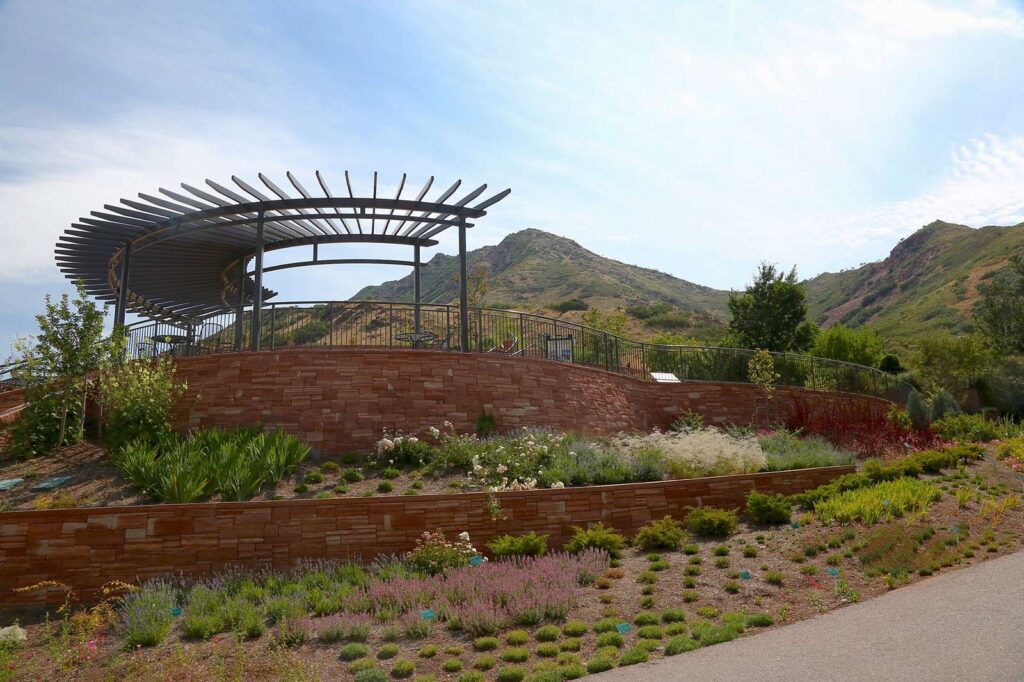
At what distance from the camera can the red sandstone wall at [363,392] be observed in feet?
39.0

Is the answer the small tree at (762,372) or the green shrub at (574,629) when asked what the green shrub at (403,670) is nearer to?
the green shrub at (574,629)

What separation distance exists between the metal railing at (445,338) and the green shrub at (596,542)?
599 cm

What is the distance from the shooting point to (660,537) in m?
8.47

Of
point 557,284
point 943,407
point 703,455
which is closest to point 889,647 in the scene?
point 703,455

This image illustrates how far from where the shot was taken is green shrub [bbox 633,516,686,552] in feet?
27.9

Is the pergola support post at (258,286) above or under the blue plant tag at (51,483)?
above

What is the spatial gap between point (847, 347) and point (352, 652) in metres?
30.6

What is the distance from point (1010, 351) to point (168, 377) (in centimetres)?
3239

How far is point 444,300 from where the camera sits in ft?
247

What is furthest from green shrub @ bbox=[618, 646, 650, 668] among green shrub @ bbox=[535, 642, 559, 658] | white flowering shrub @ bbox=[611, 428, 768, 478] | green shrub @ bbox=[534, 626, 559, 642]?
white flowering shrub @ bbox=[611, 428, 768, 478]

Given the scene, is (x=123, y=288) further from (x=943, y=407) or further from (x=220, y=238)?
(x=943, y=407)

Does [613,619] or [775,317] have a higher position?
[775,317]

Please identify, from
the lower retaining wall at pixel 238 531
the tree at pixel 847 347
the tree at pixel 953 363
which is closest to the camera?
the lower retaining wall at pixel 238 531

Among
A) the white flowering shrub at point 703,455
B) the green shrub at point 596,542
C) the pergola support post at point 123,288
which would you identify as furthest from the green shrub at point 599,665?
the pergola support post at point 123,288
